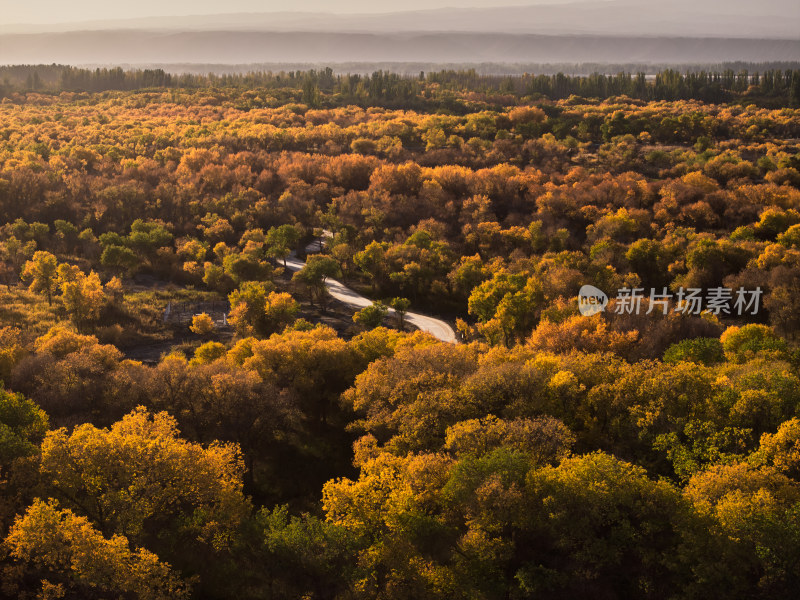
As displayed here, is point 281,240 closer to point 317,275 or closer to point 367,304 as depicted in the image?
point 317,275

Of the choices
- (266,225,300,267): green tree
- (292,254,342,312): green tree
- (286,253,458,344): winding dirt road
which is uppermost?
(266,225,300,267): green tree

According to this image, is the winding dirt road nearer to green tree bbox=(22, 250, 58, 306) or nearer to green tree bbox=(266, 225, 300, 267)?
green tree bbox=(266, 225, 300, 267)

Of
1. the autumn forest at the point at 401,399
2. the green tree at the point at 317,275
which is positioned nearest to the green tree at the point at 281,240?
the autumn forest at the point at 401,399

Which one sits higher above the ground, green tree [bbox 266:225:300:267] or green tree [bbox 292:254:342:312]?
green tree [bbox 266:225:300:267]

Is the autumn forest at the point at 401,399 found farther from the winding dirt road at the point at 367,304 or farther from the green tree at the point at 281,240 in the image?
the winding dirt road at the point at 367,304

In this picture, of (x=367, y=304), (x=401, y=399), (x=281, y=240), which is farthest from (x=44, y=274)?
(x=401, y=399)

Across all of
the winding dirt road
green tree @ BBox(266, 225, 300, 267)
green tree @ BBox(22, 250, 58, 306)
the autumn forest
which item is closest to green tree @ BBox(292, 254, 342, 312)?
the autumn forest

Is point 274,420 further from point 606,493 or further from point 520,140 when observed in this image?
point 520,140

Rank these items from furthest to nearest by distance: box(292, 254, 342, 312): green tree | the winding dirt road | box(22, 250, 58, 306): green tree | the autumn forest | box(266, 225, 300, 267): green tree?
box(266, 225, 300, 267): green tree → box(292, 254, 342, 312): green tree → box(22, 250, 58, 306): green tree → the winding dirt road → the autumn forest
